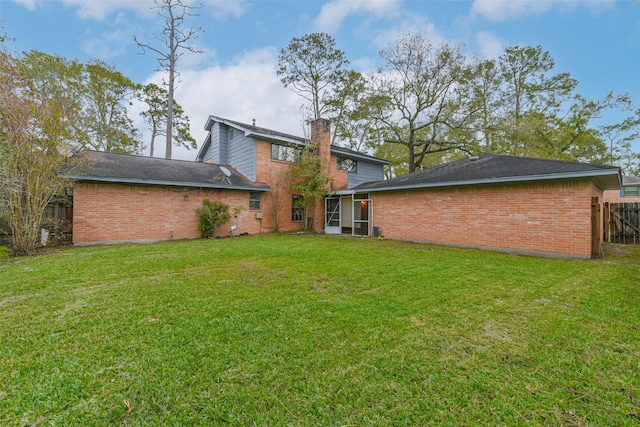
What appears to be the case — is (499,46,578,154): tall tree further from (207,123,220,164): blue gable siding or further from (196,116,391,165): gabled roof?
(207,123,220,164): blue gable siding

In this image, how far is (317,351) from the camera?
2.39 metres

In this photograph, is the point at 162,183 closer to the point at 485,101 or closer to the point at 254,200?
the point at 254,200

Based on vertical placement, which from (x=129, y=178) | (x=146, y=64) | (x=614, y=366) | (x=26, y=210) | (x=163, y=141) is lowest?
(x=614, y=366)

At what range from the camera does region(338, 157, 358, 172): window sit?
1569cm

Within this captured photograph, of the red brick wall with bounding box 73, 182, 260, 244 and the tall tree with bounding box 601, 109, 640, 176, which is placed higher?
the tall tree with bounding box 601, 109, 640, 176

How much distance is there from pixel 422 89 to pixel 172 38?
16041 millimetres

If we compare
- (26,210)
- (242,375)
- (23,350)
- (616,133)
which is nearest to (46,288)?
(23,350)

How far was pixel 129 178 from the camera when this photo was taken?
9.50 meters

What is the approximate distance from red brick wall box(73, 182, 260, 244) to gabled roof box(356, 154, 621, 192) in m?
7.84

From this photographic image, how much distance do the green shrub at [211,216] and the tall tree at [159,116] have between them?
12225mm

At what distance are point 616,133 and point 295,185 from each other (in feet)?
87.4

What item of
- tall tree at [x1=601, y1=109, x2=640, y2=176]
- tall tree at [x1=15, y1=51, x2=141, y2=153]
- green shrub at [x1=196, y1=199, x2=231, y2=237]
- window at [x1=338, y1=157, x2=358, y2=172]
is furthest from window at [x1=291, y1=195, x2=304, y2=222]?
tall tree at [x1=601, y1=109, x2=640, y2=176]

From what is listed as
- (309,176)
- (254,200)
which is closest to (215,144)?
(254,200)

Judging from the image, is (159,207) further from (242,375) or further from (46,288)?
(242,375)
